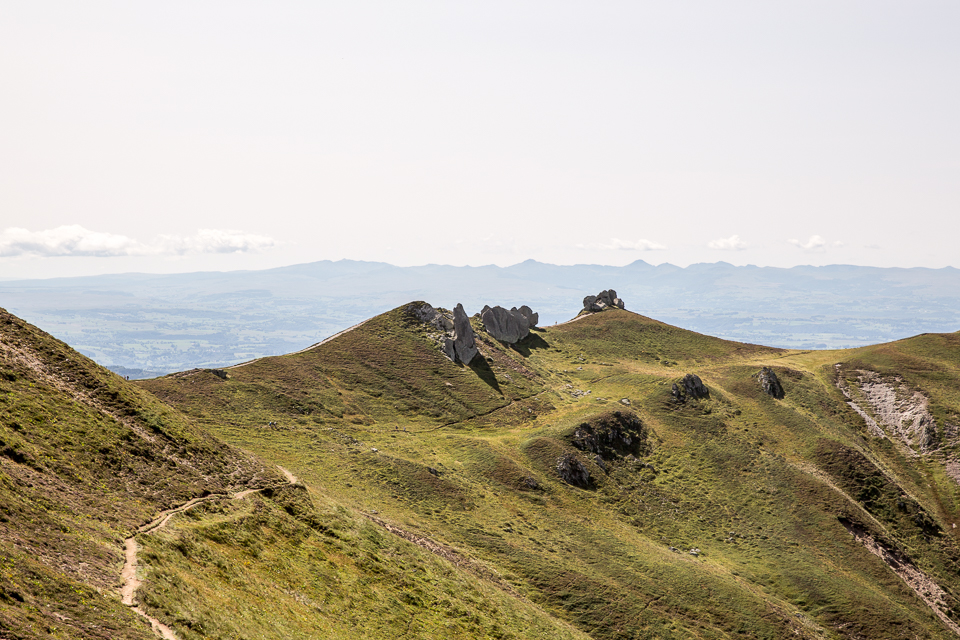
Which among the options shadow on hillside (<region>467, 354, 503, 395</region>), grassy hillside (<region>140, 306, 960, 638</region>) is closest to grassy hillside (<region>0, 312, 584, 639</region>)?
grassy hillside (<region>140, 306, 960, 638</region>)

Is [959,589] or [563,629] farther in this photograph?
[959,589]

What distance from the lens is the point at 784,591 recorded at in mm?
65938

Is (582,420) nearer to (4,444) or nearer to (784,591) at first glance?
(784,591)

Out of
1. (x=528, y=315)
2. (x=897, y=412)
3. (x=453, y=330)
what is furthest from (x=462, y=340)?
(x=897, y=412)

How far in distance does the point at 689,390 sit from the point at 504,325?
162 feet

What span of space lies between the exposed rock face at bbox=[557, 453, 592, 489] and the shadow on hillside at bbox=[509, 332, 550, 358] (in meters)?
53.9

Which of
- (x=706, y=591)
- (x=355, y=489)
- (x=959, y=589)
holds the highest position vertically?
(x=355, y=489)

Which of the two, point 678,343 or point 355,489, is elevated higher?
point 678,343

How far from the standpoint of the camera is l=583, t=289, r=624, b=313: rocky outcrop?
174250 millimetres

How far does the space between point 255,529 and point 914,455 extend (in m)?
115

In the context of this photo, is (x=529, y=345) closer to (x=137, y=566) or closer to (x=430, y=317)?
(x=430, y=317)

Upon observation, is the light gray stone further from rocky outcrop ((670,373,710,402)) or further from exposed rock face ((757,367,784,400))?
exposed rock face ((757,367,784,400))

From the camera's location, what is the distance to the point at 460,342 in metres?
119

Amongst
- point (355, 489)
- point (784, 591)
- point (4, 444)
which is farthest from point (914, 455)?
point (4, 444)
